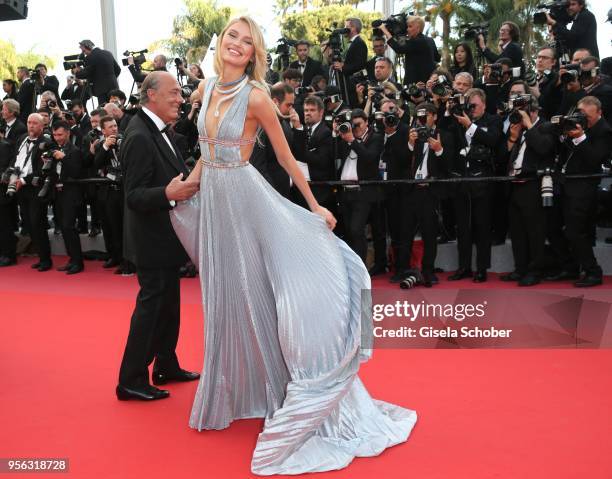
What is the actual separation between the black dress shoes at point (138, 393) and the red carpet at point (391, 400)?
0.13ft

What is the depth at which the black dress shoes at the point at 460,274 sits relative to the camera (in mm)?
6695

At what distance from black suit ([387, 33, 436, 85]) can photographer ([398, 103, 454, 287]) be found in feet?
5.55

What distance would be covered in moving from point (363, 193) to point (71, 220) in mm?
3007

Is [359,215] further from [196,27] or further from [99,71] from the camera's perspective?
[196,27]

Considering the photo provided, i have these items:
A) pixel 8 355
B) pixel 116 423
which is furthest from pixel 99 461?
pixel 8 355

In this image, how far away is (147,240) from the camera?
3.76m

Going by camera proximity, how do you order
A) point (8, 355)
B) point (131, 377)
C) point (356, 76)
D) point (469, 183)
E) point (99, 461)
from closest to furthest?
1. point (99, 461)
2. point (131, 377)
3. point (8, 355)
4. point (469, 183)
5. point (356, 76)

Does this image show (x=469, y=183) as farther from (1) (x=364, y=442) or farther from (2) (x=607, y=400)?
(1) (x=364, y=442)

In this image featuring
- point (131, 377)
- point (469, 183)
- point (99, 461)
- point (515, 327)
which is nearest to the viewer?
point (99, 461)

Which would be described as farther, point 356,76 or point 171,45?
point 171,45

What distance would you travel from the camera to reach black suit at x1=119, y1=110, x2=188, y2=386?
3.75 m

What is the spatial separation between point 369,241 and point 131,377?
12.5 ft

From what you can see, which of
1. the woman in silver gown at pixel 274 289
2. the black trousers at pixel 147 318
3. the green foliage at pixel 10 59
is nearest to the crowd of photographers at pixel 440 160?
the black trousers at pixel 147 318

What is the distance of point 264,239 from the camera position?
325 centimetres
